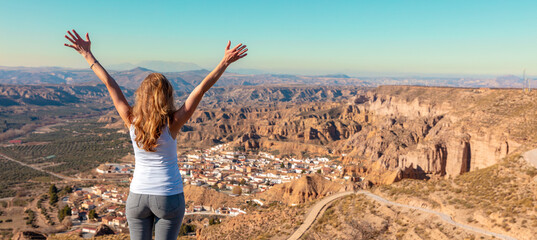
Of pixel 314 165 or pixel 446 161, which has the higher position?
pixel 446 161

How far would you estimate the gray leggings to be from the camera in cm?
313

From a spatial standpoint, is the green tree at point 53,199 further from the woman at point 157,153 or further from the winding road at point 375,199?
the woman at point 157,153

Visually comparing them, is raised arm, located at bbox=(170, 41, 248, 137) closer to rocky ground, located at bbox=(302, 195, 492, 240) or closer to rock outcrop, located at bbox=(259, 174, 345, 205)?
rocky ground, located at bbox=(302, 195, 492, 240)

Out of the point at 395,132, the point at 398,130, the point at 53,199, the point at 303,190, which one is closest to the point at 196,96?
the point at 303,190

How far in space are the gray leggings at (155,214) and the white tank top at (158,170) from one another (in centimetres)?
6

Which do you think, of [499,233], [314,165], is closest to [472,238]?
[499,233]

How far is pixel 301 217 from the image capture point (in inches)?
1025

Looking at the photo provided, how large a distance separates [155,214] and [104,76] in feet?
4.23

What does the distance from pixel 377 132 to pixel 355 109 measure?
37.1m

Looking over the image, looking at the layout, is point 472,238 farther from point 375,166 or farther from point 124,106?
point 375,166

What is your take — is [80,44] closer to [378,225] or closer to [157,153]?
[157,153]

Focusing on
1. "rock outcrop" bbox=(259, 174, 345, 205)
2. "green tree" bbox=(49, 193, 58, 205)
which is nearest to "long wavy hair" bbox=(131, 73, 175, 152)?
"rock outcrop" bbox=(259, 174, 345, 205)

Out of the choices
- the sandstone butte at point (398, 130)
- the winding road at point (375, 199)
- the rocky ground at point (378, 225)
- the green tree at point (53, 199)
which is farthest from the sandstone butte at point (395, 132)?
the green tree at point (53, 199)

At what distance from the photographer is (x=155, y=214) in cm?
318
